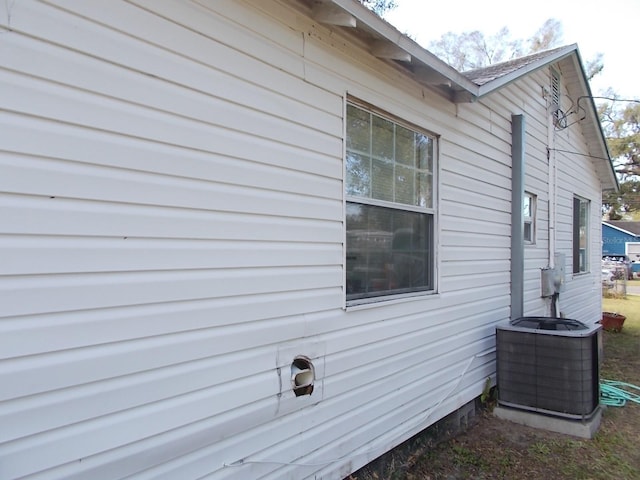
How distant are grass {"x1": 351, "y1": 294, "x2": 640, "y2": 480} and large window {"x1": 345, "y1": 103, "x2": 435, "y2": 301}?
1.44m

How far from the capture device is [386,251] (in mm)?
3449

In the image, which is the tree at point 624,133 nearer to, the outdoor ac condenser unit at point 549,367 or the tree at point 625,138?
the tree at point 625,138

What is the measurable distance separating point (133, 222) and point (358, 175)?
5.66 ft

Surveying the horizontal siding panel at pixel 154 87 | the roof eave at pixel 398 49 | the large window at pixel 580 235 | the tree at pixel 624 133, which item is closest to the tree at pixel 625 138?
the tree at pixel 624 133

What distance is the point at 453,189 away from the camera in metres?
4.17

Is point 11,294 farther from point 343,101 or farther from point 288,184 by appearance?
point 343,101

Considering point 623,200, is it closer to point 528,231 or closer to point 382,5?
point 382,5

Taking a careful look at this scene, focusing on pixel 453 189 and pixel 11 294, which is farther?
pixel 453 189

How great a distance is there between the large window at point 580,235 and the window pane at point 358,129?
6.29 meters

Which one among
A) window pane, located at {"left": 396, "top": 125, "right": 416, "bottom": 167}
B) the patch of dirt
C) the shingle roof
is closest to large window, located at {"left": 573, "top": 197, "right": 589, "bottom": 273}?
the shingle roof

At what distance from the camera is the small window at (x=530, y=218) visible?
6.08 m

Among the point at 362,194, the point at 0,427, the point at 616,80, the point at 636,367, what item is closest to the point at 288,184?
the point at 362,194

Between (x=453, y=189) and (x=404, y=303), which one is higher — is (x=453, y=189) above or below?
above

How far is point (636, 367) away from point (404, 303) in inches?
215
